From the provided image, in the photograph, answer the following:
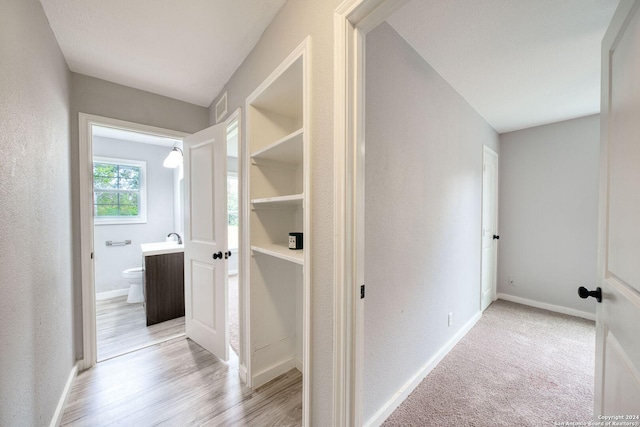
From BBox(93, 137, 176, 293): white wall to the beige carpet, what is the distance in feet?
14.1

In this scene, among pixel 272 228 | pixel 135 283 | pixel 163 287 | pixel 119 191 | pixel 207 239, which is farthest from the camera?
pixel 119 191

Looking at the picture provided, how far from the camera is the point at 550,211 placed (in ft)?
9.89

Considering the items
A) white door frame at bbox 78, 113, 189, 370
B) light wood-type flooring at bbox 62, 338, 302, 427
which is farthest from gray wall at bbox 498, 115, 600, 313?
white door frame at bbox 78, 113, 189, 370

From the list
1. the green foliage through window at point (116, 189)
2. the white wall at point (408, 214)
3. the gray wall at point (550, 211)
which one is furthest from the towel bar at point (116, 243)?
the gray wall at point (550, 211)

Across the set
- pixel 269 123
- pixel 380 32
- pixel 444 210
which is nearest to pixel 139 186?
pixel 269 123

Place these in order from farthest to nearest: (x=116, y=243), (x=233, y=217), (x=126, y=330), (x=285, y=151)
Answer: (x=233, y=217) < (x=116, y=243) < (x=126, y=330) < (x=285, y=151)

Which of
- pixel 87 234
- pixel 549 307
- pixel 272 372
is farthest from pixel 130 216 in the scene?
pixel 549 307

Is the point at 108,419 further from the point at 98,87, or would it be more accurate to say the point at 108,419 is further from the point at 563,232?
the point at 563,232

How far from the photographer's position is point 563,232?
2.94 meters

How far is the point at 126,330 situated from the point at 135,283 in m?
0.99

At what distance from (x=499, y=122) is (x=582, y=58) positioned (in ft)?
4.23

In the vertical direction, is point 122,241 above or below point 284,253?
below

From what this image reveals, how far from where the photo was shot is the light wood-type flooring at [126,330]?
2.23 meters

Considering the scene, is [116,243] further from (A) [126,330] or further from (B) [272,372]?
(B) [272,372]
